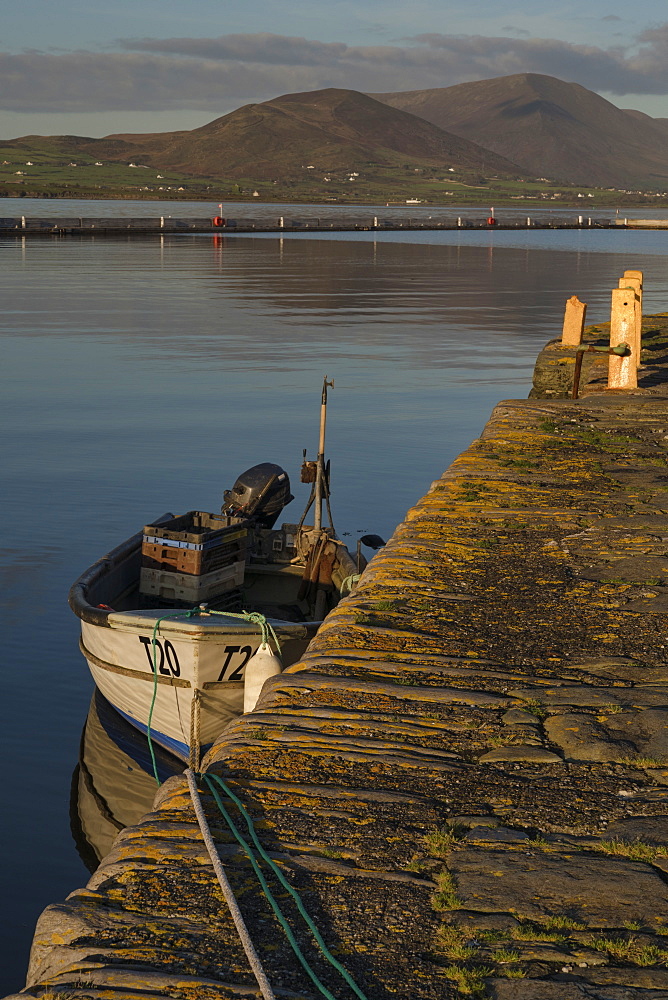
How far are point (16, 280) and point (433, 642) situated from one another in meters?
51.4

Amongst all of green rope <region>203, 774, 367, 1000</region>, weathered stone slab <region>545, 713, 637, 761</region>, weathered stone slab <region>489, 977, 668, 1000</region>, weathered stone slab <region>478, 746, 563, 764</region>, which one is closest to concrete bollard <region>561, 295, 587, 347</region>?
weathered stone slab <region>545, 713, 637, 761</region>

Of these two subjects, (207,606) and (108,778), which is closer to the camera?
(108,778)

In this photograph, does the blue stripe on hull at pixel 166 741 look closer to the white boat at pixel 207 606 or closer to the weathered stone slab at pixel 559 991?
the white boat at pixel 207 606

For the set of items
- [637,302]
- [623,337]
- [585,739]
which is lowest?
[585,739]

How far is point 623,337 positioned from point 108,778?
8.38m

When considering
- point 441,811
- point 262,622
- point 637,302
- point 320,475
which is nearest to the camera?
point 441,811

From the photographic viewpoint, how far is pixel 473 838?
407cm

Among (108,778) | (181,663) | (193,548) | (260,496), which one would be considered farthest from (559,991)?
(260,496)

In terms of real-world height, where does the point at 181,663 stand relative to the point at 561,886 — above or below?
below

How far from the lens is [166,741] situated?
1096 cm

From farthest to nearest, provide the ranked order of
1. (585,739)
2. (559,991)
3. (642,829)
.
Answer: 1. (585,739)
2. (642,829)
3. (559,991)

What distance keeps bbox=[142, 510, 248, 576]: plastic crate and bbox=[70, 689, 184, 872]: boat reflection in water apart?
1.58 meters

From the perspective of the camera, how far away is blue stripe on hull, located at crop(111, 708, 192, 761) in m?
10.8

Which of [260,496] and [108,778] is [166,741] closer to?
[108,778]
